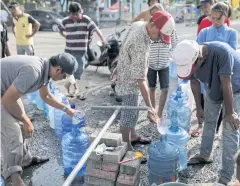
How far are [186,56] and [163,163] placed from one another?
49.8 inches

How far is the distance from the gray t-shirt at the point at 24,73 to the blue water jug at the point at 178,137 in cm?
156

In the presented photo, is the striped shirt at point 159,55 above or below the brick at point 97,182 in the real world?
above

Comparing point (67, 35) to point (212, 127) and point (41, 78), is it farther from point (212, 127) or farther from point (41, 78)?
point (212, 127)

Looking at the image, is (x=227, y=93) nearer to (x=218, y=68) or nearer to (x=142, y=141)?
(x=218, y=68)

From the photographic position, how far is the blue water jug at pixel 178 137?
3.49 metres

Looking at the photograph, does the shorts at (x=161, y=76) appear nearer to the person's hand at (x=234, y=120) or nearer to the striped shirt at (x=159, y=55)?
the striped shirt at (x=159, y=55)

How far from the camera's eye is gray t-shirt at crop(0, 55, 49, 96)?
2.78 m

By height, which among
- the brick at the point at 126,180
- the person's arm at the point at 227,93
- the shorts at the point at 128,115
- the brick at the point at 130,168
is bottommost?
the brick at the point at 126,180

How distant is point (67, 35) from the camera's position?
20.0 ft

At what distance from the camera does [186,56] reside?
2.71 metres

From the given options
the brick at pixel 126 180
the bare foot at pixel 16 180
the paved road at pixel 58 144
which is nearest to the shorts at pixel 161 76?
the paved road at pixel 58 144

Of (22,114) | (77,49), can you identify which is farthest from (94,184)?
(77,49)

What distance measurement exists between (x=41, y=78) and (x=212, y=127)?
6.95ft

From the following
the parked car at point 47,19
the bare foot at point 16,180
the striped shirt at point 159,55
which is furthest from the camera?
the parked car at point 47,19
